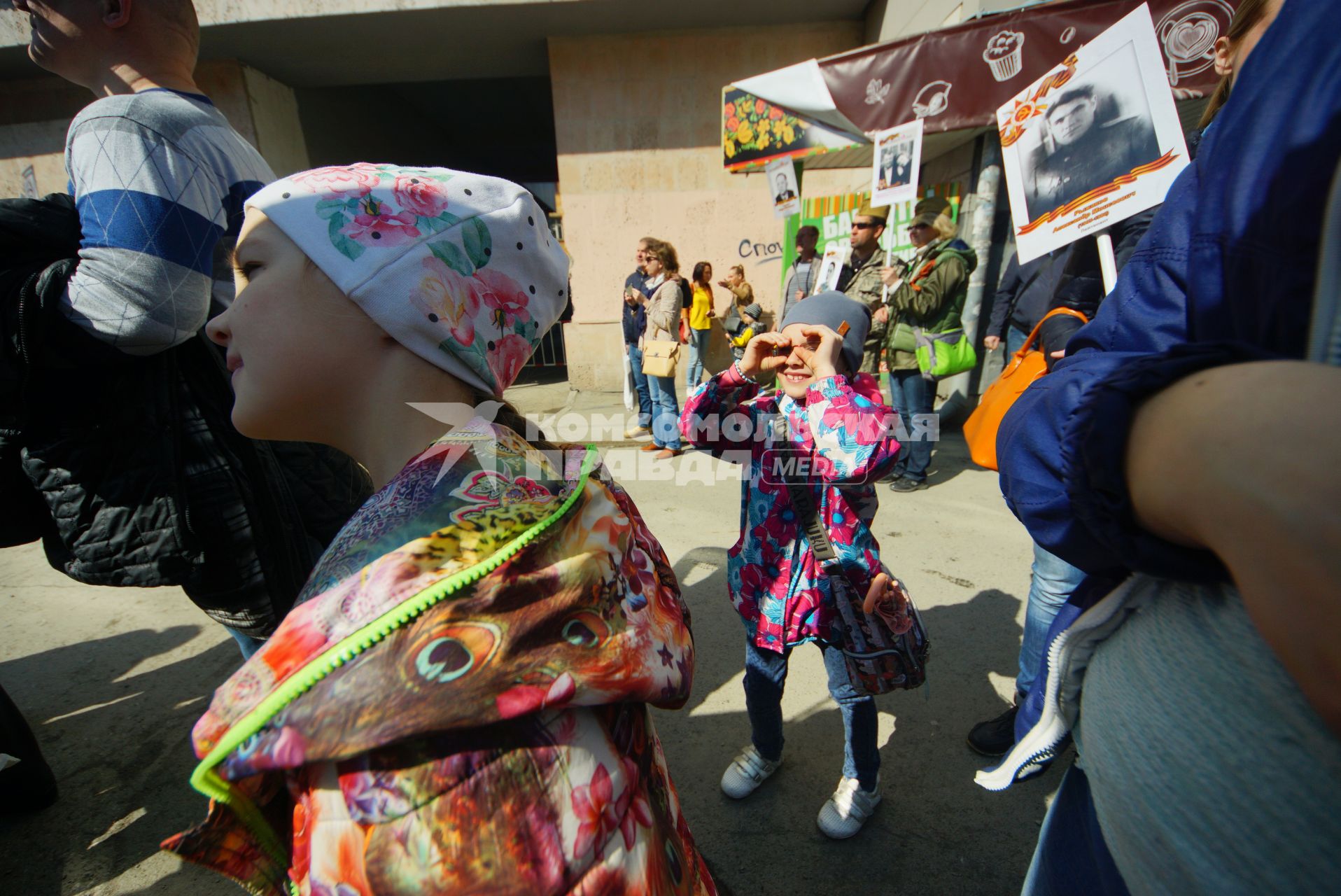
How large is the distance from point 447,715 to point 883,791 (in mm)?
1968

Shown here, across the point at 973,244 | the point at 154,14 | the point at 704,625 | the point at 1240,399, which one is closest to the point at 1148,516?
the point at 1240,399

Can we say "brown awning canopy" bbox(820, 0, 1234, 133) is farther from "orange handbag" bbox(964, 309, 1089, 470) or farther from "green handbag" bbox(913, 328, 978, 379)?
"orange handbag" bbox(964, 309, 1089, 470)

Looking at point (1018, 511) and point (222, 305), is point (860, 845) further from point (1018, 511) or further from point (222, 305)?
point (222, 305)

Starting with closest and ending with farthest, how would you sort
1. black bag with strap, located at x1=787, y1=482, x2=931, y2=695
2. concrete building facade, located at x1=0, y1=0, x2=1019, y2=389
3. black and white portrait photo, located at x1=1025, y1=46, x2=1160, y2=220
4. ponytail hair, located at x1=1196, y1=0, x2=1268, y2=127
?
ponytail hair, located at x1=1196, y1=0, x2=1268, y2=127 → black bag with strap, located at x1=787, y1=482, x2=931, y2=695 → black and white portrait photo, located at x1=1025, y1=46, x2=1160, y2=220 → concrete building facade, located at x1=0, y1=0, x2=1019, y2=389

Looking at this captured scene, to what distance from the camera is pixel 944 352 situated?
14.1 ft

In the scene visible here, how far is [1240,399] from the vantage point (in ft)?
1.26

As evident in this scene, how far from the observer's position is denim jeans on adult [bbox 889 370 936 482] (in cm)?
459

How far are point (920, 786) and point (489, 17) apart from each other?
8535 mm

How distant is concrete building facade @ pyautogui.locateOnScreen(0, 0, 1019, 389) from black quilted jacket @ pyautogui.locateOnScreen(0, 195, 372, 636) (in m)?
6.64

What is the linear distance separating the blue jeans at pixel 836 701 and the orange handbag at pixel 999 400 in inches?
30.9

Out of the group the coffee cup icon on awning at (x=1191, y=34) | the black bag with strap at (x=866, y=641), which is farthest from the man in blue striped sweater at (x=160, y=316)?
the coffee cup icon on awning at (x=1191, y=34)

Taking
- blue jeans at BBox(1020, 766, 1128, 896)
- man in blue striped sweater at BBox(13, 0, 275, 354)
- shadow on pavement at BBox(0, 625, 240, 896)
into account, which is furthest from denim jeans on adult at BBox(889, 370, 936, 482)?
shadow on pavement at BBox(0, 625, 240, 896)

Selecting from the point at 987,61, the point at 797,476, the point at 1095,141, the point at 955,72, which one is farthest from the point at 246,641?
the point at 987,61

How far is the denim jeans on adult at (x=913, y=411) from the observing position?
4586 millimetres
